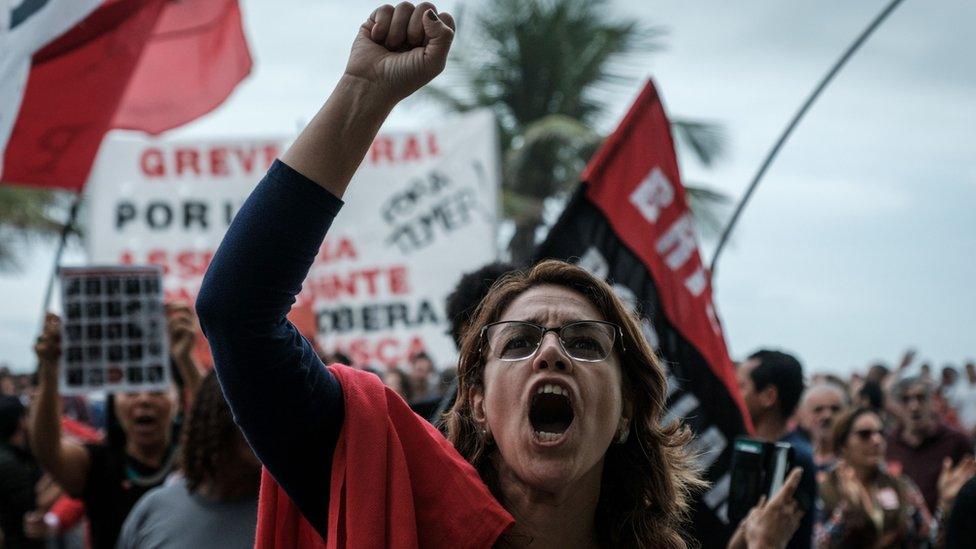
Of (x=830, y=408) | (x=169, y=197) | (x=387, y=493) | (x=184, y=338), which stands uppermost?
(x=169, y=197)

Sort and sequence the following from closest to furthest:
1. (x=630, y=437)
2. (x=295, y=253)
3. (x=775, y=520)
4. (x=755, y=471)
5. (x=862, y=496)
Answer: (x=295, y=253) → (x=630, y=437) → (x=775, y=520) → (x=755, y=471) → (x=862, y=496)

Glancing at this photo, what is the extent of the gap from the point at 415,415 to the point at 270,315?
14.8 inches

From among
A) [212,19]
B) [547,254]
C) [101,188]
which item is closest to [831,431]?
Answer: [547,254]

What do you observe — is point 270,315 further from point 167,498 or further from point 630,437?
point 167,498

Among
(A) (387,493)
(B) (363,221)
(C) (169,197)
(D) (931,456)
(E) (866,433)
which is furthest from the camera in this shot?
(B) (363,221)

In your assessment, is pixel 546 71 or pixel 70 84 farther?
pixel 546 71

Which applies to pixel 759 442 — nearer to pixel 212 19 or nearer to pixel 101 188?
pixel 212 19

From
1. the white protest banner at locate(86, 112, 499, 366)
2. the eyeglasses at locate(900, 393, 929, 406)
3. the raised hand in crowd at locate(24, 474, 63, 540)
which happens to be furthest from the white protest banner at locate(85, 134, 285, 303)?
the eyeglasses at locate(900, 393, 929, 406)

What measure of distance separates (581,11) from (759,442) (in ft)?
58.9

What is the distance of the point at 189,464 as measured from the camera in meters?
3.30

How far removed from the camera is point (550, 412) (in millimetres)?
1989

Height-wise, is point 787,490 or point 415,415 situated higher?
point 415,415

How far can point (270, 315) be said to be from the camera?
156cm

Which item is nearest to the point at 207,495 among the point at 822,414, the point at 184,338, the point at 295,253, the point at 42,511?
the point at 184,338
